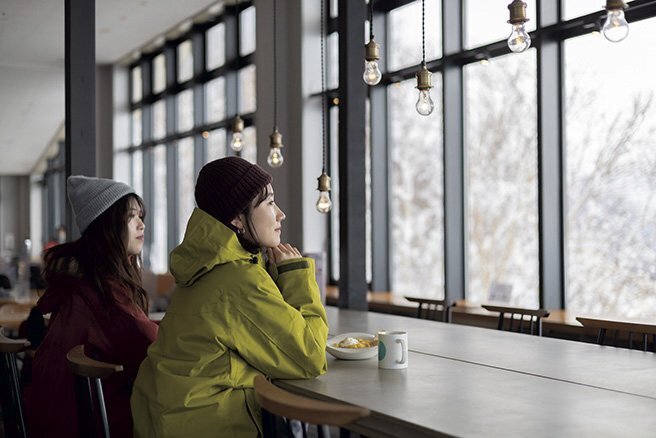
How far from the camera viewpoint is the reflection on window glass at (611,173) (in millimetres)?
4293

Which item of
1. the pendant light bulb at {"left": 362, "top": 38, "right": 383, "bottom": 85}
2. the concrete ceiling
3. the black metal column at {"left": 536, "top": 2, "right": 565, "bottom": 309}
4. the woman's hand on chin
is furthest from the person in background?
the concrete ceiling

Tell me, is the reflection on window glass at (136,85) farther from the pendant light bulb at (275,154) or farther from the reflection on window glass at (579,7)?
the reflection on window glass at (579,7)

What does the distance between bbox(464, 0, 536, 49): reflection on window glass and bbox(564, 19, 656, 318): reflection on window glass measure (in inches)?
22.1

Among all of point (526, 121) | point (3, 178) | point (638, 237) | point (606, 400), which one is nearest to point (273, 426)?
point (606, 400)

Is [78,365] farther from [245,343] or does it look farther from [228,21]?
[228,21]

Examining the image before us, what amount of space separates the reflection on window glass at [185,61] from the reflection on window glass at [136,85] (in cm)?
142

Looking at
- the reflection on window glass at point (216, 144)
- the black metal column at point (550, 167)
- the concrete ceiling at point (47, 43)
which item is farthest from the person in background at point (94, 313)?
the reflection on window glass at point (216, 144)

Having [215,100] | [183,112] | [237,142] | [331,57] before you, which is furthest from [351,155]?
[183,112]

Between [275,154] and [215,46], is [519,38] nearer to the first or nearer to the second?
[275,154]

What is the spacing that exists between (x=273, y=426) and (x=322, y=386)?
0.33 metres

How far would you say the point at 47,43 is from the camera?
897 cm

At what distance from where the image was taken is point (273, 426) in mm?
1630

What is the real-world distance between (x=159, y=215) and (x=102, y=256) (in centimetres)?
799

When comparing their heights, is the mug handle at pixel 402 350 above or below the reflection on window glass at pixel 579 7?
below
